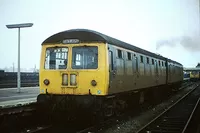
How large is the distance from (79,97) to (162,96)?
14.5m

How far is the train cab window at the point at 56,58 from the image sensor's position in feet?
34.9

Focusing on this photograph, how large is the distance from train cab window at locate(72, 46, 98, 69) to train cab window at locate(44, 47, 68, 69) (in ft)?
1.20

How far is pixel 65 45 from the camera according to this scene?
35.0ft

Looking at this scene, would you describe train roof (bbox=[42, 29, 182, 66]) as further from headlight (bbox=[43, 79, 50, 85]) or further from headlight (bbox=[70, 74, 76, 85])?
headlight (bbox=[43, 79, 50, 85])

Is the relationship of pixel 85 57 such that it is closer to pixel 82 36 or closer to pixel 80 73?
pixel 80 73

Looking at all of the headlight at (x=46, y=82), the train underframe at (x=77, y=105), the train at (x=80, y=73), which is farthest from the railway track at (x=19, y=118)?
the headlight at (x=46, y=82)

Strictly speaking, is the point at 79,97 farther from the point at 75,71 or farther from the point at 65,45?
the point at 65,45

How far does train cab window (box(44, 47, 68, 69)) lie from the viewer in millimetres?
10648

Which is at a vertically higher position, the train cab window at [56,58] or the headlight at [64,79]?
the train cab window at [56,58]

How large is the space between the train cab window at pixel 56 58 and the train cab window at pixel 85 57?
14.4 inches

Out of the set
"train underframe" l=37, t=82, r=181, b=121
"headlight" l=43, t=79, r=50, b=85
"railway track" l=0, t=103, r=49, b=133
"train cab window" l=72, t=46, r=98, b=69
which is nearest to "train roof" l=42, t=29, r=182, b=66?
"train cab window" l=72, t=46, r=98, b=69

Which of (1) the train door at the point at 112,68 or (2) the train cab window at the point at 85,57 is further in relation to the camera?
(1) the train door at the point at 112,68

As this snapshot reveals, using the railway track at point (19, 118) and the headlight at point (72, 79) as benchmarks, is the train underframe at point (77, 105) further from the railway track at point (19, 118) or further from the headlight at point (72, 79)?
the railway track at point (19, 118)

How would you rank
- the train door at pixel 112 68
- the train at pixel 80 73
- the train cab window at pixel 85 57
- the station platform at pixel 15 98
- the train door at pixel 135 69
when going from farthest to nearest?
the train door at pixel 135 69 < the station platform at pixel 15 98 < the train door at pixel 112 68 < the train cab window at pixel 85 57 < the train at pixel 80 73
